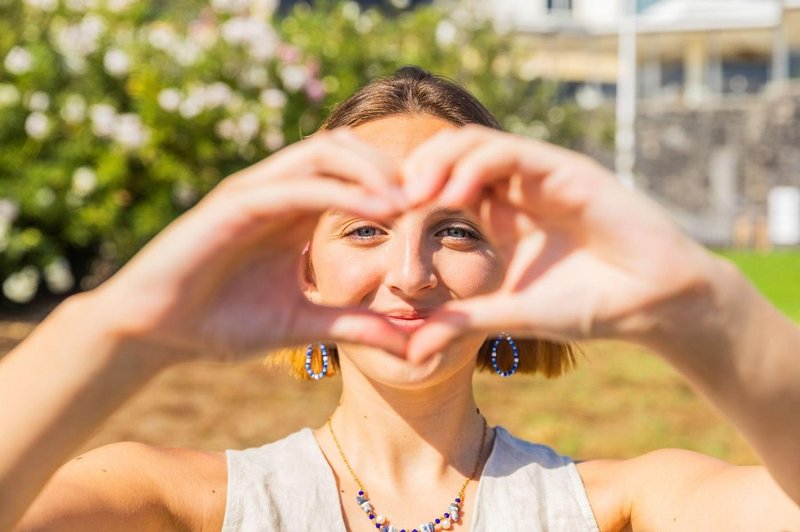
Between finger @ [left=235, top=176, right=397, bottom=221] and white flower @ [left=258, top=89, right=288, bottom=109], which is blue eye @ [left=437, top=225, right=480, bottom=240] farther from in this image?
white flower @ [left=258, top=89, right=288, bottom=109]

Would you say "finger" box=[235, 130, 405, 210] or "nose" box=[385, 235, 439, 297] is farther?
"nose" box=[385, 235, 439, 297]

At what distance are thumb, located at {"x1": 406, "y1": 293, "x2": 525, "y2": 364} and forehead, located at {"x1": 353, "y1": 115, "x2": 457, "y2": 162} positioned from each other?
86cm

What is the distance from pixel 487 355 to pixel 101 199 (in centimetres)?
650

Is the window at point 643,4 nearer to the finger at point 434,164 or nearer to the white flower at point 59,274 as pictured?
the white flower at point 59,274

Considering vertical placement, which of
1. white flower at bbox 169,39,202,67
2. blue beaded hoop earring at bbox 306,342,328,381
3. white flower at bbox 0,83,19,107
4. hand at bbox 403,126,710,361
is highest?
hand at bbox 403,126,710,361

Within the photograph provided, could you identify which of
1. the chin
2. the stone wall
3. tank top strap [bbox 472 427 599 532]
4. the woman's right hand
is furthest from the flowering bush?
the stone wall

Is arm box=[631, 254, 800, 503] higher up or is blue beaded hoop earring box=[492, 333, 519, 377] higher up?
arm box=[631, 254, 800, 503]

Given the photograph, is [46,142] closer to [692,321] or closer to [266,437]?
[266,437]

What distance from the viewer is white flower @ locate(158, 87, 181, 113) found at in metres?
8.28

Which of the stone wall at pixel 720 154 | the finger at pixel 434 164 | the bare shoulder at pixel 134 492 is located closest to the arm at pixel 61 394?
the bare shoulder at pixel 134 492

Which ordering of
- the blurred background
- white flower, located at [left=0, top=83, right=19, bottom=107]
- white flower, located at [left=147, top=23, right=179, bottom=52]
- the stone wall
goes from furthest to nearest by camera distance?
the stone wall < white flower, located at [left=147, top=23, right=179, bottom=52] < white flower, located at [left=0, top=83, right=19, bottom=107] < the blurred background

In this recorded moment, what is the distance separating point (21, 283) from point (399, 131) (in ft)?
22.7

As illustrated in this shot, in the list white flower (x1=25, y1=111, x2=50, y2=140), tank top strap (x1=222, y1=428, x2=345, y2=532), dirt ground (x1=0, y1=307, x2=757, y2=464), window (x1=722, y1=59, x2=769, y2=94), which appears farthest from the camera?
window (x1=722, y1=59, x2=769, y2=94)

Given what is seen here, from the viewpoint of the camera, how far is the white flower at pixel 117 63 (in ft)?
27.8
